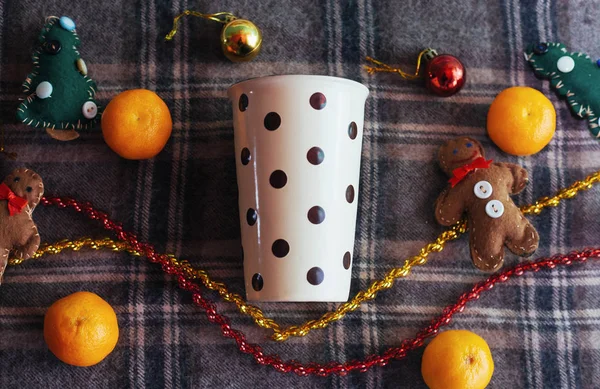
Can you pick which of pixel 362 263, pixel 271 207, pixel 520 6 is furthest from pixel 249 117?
pixel 520 6

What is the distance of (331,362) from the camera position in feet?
2.31

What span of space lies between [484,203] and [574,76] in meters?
0.20

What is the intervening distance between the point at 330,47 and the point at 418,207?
215 millimetres

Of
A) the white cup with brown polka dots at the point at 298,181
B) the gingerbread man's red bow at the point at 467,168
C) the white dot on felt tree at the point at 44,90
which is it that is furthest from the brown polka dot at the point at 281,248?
the white dot on felt tree at the point at 44,90

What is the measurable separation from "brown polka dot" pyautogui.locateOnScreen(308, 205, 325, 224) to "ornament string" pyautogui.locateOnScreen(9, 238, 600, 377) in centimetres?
A: 17

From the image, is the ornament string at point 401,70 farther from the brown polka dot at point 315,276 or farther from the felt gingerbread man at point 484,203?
the brown polka dot at point 315,276

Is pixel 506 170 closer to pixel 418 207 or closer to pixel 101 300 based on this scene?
pixel 418 207

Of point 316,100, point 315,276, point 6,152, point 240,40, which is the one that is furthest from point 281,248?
point 6,152

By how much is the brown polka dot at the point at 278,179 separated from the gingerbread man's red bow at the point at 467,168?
202 mm

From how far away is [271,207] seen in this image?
0.62 meters

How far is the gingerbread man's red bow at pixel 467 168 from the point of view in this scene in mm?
694

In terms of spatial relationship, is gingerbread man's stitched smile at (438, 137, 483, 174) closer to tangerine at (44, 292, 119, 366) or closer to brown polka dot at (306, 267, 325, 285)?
brown polka dot at (306, 267, 325, 285)

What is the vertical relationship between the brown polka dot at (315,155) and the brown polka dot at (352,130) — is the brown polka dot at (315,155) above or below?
below

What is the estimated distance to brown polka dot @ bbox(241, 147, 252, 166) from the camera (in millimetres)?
638
